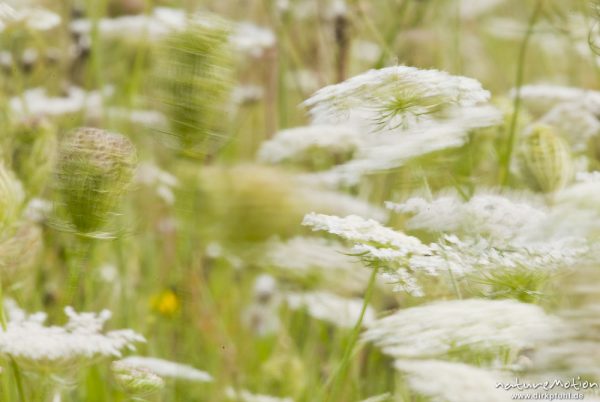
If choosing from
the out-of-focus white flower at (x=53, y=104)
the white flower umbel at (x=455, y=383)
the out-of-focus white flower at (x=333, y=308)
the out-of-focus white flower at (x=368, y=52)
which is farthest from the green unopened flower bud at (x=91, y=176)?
the out-of-focus white flower at (x=368, y=52)

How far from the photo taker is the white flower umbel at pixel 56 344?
22.1 inches

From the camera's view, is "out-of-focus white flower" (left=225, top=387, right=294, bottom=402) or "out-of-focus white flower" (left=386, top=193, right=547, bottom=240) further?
"out-of-focus white flower" (left=225, top=387, right=294, bottom=402)

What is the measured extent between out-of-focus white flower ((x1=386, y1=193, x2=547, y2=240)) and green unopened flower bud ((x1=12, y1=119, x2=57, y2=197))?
391mm

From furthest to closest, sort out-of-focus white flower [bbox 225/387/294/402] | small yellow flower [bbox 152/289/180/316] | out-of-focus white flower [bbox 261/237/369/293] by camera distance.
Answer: small yellow flower [bbox 152/289/180/316], out-of-focus white flower [bbox 225/387/294/402], out-of-focus white flower [bbox 261/237/369/293]

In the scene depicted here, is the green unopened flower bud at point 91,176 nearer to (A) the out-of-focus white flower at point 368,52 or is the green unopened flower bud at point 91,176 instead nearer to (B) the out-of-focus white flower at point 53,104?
(B) the out-of-focus white flower at point 53,104

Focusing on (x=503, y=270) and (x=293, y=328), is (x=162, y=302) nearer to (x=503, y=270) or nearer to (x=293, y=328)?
(x=293, y=328)

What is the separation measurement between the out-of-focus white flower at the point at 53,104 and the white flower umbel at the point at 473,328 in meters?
0.71

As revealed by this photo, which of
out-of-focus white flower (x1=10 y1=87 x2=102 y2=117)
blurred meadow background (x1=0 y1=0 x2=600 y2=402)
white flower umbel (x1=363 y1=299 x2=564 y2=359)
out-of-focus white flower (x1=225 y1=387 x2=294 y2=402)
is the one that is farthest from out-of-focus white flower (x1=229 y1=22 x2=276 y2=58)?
white flower umbel (x1=363 y1=299 x2=564 y2=359)

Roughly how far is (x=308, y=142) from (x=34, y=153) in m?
0.25

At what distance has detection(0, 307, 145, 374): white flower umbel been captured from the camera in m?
0.56

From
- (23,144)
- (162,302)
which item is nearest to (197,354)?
(162,302)

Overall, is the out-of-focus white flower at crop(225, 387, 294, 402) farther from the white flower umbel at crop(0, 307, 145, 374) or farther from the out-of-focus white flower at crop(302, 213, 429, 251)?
the out-of-focus white flower at crop(302, 213, 429, 251)

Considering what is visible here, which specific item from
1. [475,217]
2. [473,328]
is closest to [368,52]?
[475,217]

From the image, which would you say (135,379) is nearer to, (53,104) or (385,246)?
(385,246)
